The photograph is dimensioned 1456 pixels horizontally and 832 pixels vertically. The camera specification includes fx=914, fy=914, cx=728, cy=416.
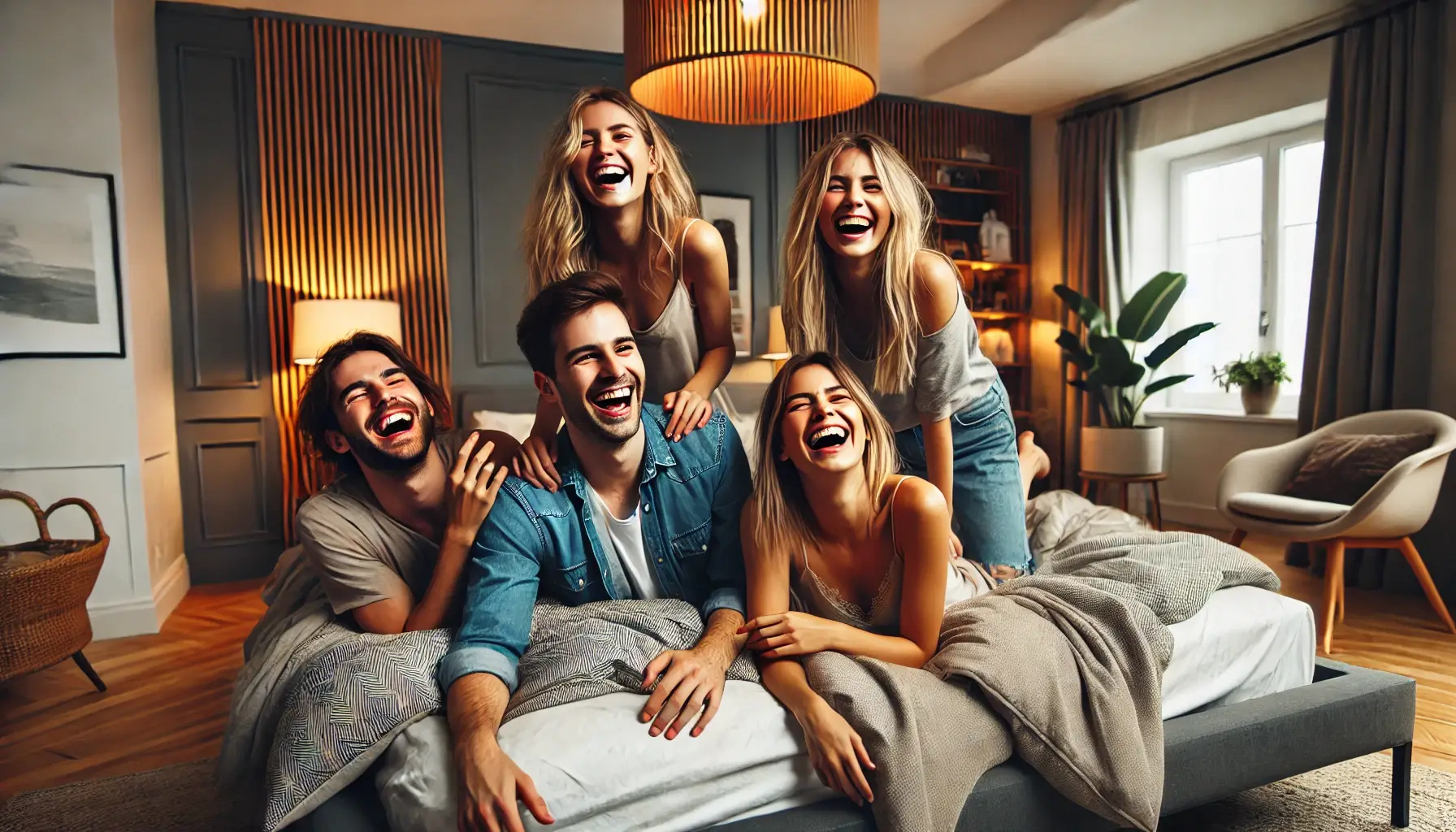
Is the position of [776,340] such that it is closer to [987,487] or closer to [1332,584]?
[1332,584]

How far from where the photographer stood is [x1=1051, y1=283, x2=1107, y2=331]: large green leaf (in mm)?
5332

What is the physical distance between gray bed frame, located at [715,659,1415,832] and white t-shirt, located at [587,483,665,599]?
65cm

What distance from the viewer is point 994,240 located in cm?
621

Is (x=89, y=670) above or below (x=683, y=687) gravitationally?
below

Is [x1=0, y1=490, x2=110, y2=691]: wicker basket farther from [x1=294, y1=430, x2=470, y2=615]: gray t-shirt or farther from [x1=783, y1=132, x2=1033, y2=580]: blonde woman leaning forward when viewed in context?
[x1=783, y1=132, x2=1033, y2=580]: blonde woman leaning forward

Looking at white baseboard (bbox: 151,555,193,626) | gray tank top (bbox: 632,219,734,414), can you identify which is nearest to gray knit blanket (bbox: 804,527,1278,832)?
gray tank top (bbox: 632,219,734,414)

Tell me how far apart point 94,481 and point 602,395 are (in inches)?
113

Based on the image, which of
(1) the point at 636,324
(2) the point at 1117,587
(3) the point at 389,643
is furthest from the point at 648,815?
(1) the point at 636,324

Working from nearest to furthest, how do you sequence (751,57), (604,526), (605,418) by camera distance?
(605,418), (604,526), (751,57)

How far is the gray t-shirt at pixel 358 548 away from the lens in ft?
5.90

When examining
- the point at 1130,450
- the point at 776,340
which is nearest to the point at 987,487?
the point at 776,340

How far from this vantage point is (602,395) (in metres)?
1.74

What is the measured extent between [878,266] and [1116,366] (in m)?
3.59

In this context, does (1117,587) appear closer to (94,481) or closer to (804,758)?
(804,758)
